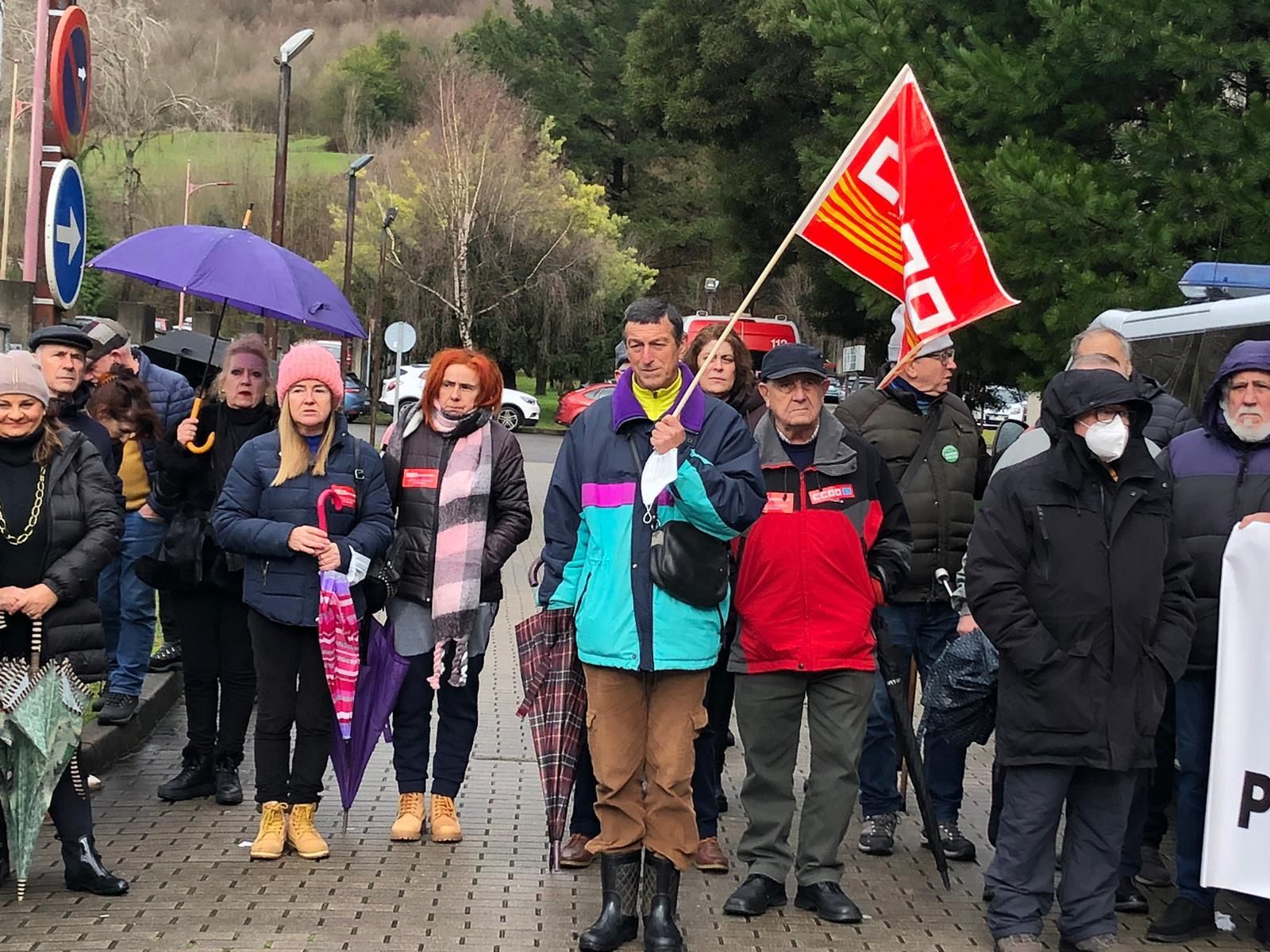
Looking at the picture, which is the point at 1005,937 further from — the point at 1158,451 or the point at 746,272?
the point at 746,272

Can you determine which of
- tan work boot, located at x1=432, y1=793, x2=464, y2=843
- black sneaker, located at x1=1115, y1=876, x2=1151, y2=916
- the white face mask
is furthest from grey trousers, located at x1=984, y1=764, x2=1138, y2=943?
tan work boot, located at x1=432, y1=793, x2=464, y2=843

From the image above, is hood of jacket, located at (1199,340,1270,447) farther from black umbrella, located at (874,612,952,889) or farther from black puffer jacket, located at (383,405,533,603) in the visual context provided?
black puffer jacket, located at (383,405,533,603)

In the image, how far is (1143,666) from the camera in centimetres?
512

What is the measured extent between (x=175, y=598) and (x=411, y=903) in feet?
6.71

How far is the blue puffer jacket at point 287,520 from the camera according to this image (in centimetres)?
597

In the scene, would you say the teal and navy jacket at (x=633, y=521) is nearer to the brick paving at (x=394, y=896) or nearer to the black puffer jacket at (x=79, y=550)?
the brick paving at (x=394, y=896)

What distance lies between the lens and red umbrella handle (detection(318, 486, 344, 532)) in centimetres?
607

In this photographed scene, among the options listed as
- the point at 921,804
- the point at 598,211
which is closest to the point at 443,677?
the point at 921,804

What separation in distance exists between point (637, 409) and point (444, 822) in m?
2.10

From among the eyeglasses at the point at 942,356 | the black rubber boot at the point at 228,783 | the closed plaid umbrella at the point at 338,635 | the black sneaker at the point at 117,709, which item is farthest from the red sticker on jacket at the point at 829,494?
the black sneaker at the point at 117,709

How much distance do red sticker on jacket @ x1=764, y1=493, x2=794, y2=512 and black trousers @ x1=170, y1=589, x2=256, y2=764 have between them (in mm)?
2493

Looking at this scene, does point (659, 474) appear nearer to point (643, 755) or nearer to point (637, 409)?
point (637, 409)

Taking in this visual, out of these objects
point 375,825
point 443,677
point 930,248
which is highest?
point 930,248

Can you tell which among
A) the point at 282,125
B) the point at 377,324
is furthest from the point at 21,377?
the point at 377,324
